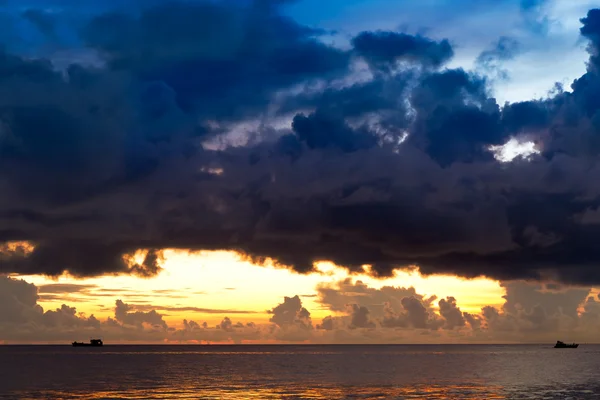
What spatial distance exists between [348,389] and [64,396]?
64.7 metres

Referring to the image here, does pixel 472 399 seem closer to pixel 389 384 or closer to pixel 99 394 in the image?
pixel 389 384

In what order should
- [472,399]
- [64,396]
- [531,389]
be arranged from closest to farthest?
[472,399]
[64,396]
[531,389]

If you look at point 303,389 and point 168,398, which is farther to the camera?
point 303,389

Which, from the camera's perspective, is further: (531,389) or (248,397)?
(531,389)

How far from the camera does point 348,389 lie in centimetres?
17388

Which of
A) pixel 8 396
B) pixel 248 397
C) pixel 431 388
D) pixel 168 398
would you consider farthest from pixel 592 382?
pixel 8 396

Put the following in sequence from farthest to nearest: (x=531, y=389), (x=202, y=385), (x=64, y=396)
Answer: (x=202, y=385)
(x=531, y=389)
(x=64, y=396)

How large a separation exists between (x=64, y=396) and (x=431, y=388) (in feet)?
276

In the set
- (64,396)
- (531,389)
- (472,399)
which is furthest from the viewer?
(531,389)

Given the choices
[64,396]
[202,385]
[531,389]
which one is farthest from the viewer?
[202,385]

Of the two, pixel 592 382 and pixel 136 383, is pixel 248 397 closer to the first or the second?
pixel 136 383

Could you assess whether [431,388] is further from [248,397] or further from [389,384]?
[248,397]

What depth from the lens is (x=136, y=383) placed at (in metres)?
197

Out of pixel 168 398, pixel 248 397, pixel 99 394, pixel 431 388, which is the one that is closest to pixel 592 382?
pixel 431 388
